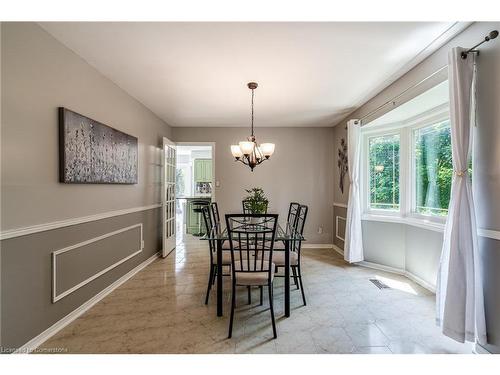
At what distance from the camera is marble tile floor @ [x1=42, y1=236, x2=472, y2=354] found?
5.94 feet

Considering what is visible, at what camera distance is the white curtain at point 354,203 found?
3.55 meters

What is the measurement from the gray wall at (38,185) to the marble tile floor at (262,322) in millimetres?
A: 367

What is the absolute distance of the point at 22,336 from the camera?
1.67 metres

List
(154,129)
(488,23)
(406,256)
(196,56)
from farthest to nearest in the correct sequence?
(154,129) → (406,256) → (196,56) → (488,23)

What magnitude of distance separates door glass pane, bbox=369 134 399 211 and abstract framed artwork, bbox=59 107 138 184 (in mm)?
3634

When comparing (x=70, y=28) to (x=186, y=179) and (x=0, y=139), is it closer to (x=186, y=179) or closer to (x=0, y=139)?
(x=0, y=139)

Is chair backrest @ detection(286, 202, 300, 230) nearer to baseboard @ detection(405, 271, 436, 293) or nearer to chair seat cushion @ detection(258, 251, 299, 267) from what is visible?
chair seat cushion @ detection(258, 251, 299, 267)

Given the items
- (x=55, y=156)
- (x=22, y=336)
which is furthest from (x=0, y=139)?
(x=22, y=336)

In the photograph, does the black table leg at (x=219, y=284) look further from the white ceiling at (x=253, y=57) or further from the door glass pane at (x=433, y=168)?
the door glass pane at (x=433, y=168)

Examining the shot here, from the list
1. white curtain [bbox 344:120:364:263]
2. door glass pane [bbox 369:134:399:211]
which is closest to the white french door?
white curtain [bbox 344:120:364:263]

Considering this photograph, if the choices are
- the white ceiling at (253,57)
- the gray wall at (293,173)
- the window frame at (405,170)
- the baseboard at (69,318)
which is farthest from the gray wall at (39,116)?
the window frame at (405,170)

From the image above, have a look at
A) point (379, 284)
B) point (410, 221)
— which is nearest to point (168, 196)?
point (379, 284)

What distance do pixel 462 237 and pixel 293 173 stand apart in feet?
10.8

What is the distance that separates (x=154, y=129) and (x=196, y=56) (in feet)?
7.07
